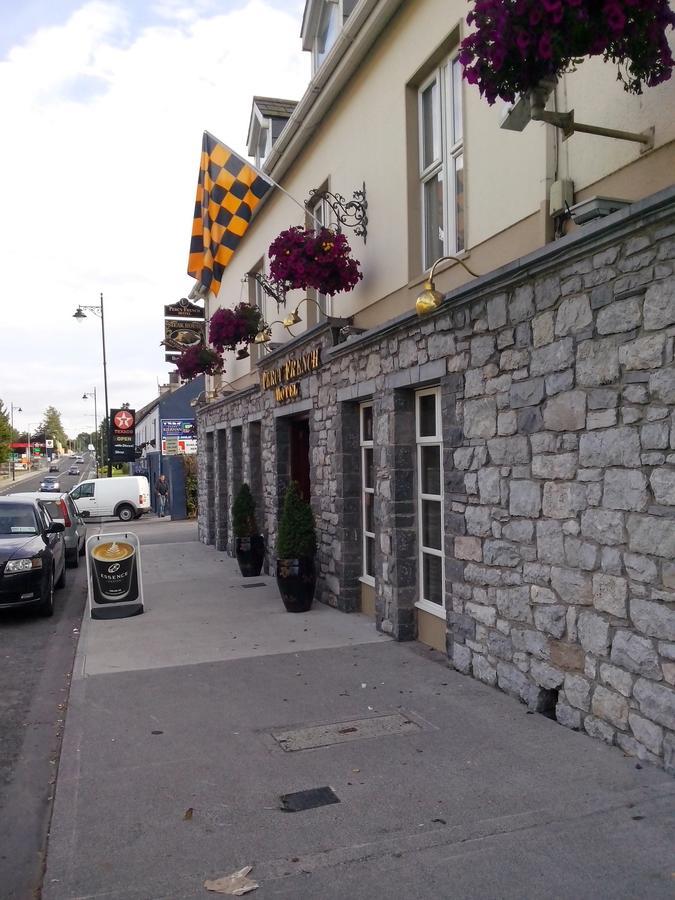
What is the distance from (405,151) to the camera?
799 centimetres

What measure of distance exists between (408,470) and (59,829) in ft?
15.9

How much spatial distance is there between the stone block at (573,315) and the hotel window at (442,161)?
2194 mm

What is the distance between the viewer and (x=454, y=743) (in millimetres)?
4965

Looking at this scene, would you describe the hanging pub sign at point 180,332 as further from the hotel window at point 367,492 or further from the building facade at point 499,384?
the hotel window at point 367,492

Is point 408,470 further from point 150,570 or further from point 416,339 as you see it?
point 150,570

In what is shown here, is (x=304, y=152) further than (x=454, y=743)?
Yes

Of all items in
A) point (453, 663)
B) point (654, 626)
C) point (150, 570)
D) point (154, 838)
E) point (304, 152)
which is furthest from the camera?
point (150, 570)

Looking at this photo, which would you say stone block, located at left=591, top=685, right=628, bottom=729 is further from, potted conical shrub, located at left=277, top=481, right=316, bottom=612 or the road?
potted conical shrub, located at left=277, top=481, right=316, bottom=612

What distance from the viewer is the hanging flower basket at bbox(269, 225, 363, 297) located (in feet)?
28.1

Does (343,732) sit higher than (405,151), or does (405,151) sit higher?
(405,151)

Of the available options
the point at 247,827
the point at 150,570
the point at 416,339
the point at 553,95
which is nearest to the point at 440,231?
the point at 416,339

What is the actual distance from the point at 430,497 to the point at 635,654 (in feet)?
11.0

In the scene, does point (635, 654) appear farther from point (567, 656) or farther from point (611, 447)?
point (611, 447)

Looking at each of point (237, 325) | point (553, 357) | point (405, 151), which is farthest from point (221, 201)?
point (553, 357)
